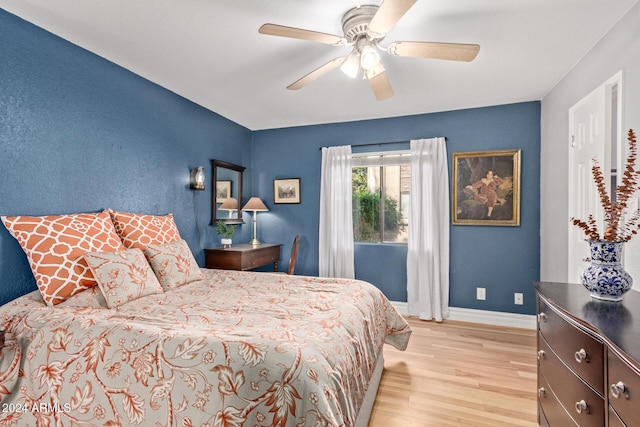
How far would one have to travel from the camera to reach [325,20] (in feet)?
6.39

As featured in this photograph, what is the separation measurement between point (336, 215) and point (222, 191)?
1488mm

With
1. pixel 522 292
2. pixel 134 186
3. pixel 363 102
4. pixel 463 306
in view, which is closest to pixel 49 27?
pixel 134 186

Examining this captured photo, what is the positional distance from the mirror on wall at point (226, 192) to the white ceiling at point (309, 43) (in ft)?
2.80

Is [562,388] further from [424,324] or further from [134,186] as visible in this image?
[134,186]

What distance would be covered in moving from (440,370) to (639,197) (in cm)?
177

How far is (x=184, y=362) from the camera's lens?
1.20m

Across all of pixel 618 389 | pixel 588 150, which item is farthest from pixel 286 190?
pixel 618 389

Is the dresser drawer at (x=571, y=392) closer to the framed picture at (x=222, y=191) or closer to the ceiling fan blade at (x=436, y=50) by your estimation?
the ceiling fan blade at (x=436, y=50)

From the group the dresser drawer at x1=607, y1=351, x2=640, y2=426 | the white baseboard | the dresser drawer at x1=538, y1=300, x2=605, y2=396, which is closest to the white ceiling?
the dresser drawer at x1=538, y1=300, x2=605, y2=396

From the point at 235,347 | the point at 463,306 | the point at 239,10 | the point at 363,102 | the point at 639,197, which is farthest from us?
the point at 463,306

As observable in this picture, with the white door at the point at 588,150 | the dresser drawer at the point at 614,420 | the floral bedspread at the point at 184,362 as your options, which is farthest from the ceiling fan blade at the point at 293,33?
the dresser drawer at the point at 614,420

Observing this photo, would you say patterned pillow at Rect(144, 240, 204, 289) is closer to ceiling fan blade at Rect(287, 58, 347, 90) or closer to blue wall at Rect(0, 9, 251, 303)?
blue wall at Rect(0, 9, 251, 303)

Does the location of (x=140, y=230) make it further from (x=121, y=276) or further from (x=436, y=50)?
(x=436, y=50)

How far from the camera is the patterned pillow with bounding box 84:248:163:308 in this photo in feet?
6.10
